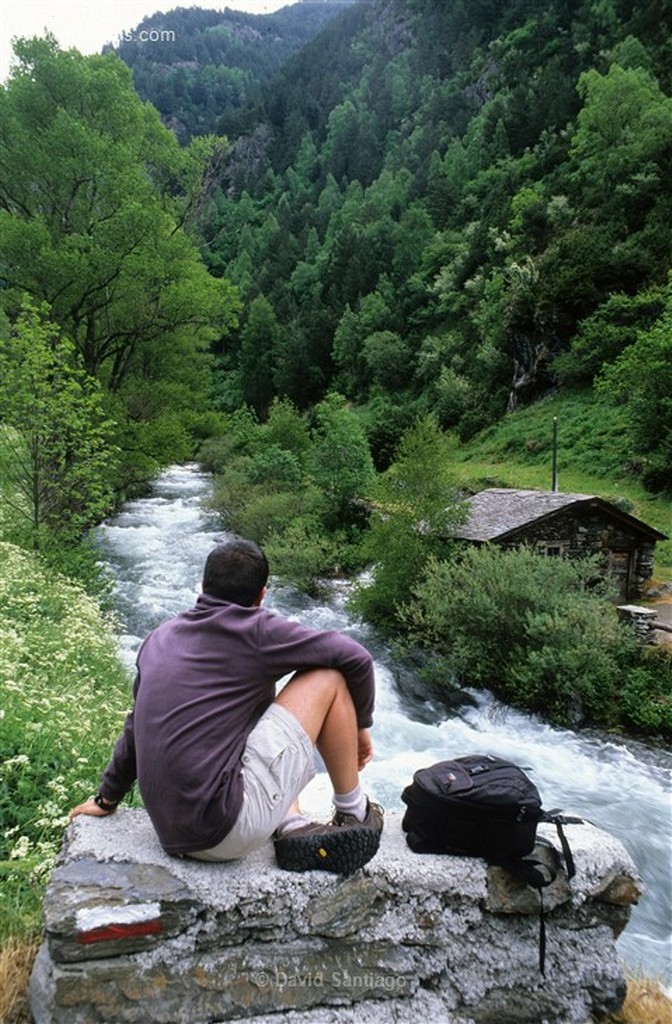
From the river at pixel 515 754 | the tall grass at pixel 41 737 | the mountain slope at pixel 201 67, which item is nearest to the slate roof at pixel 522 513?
the river at pixel 515 754

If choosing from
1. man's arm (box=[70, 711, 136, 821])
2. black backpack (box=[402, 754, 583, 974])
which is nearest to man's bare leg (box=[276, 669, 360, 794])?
black backpack (box=[402, 754, 583, 974])

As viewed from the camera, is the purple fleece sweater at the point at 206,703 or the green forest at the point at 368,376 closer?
the purple fleece sweater at the point at 206,703

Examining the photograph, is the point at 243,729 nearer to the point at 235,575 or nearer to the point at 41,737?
the point at 235,575

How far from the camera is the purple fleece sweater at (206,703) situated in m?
2.45

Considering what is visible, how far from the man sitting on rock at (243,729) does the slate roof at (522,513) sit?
11928mm

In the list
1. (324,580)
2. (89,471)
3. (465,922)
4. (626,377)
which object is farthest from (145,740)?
(626,377)

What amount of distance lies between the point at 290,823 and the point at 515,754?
8.50 meters

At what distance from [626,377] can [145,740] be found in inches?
954

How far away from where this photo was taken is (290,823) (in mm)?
2768

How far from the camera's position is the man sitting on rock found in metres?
2.48

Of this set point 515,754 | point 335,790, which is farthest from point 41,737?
point 515,754

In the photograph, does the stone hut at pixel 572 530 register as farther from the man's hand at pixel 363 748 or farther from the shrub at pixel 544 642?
the man's hand at pixel 363 748

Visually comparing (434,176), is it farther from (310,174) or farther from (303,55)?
(303,55)

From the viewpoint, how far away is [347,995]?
2.55 meters
